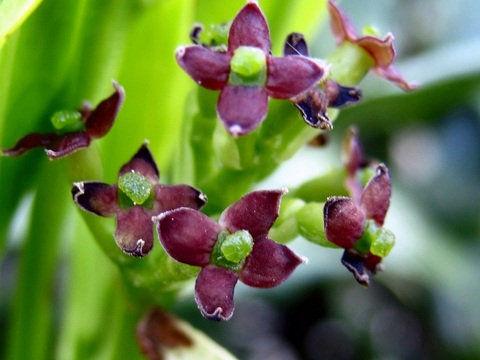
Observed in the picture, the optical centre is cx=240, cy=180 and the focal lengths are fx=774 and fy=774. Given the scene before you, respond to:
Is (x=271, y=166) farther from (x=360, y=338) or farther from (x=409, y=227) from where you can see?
(x=360, y=338)

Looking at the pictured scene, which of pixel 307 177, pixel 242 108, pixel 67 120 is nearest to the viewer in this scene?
pixel 242 108

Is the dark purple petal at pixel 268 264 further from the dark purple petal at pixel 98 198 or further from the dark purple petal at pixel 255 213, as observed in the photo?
the dark purple petal at pixel 98 198

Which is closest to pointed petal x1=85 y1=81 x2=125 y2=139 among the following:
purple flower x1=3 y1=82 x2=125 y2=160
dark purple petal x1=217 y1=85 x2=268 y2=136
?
purple flower x1=3 y1=82 x2=125 y2=160

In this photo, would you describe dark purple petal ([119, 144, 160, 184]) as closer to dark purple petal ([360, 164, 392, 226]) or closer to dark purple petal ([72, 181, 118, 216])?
dark purple petal ([72, 181, 118, 216])

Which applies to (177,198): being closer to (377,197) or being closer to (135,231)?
(135,231)

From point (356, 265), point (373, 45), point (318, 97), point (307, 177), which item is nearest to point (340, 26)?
point (373, 45)

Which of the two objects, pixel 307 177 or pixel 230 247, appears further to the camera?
pixel 307 177

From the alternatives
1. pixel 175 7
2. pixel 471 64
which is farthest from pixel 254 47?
pixel 471 64
